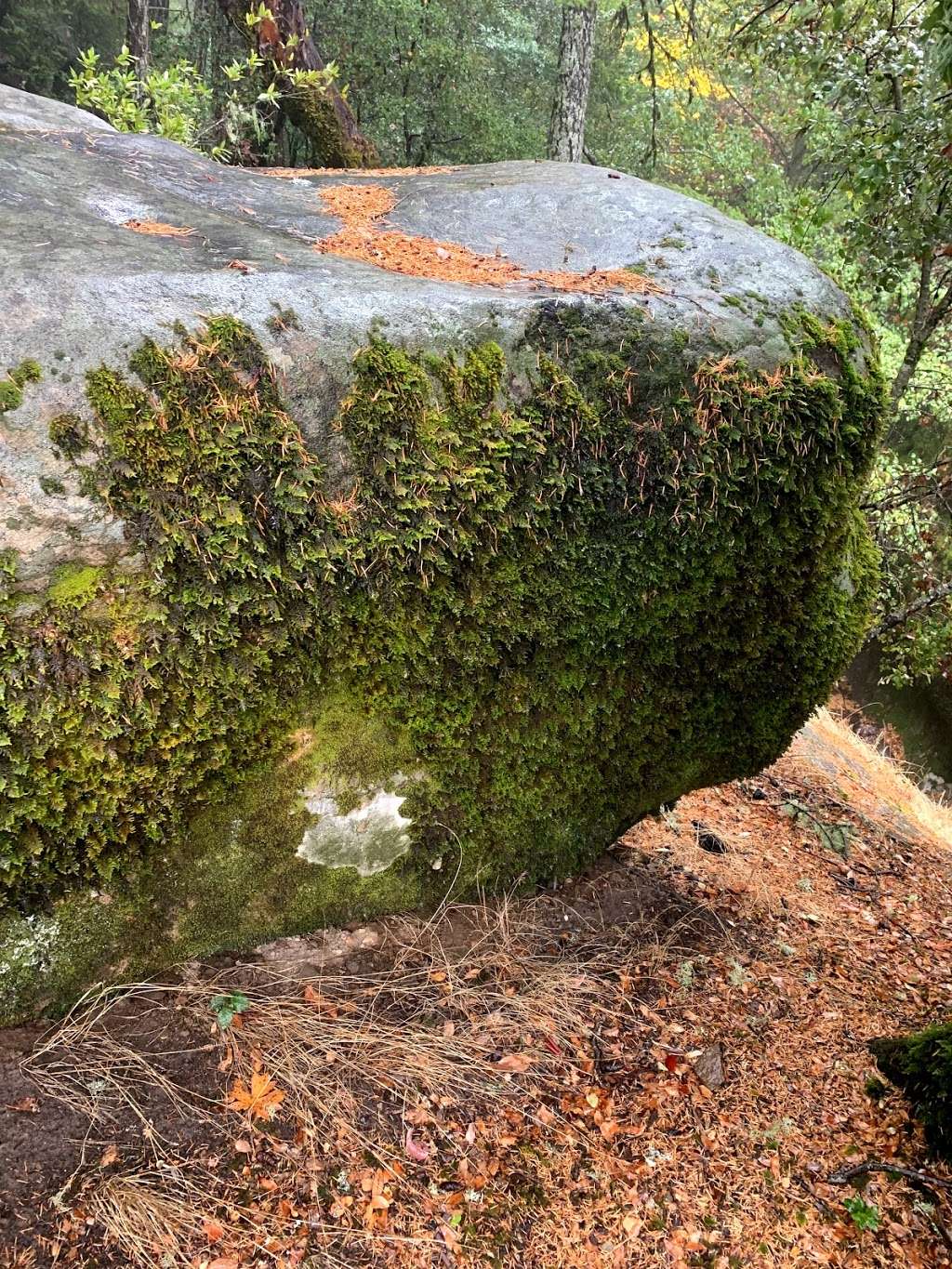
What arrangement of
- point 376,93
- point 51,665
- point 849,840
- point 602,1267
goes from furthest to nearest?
point 376,93
point 849,840
point 602,1267
point 51,665

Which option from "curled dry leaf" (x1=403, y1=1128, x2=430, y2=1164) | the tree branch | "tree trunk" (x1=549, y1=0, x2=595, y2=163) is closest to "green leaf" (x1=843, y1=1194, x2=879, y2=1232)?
"curled dry leaf" (x1=403, y1=1128, x2=430, y2=1164)

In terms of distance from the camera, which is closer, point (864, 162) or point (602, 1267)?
point (602, 1267)

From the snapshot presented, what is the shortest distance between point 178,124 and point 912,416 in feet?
26.0

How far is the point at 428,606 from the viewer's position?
9.39 ft

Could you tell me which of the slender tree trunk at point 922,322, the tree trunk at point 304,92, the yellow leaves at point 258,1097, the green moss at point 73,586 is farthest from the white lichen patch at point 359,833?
the tree trunk at point 304,92

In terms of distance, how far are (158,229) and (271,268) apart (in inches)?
23.2

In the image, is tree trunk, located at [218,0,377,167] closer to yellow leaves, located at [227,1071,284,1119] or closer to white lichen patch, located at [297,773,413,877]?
white lichen patch, located at [297,773,413,877]

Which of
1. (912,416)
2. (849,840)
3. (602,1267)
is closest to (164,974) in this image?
(602,1267)

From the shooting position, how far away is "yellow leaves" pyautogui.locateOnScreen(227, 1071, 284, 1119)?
8.57 feet

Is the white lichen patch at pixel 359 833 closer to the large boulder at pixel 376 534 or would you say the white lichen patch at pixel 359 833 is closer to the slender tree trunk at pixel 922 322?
the large boulder at pixel 376 534

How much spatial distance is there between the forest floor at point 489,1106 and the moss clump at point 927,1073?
0.07 meters

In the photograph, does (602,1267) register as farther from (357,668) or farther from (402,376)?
(402,376)

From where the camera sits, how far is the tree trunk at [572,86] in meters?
9.28

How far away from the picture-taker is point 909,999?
3867 millimetres
